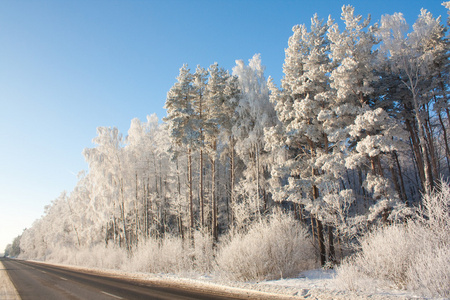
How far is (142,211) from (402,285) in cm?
3613

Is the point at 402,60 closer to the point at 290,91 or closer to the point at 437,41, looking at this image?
the point at 437,41

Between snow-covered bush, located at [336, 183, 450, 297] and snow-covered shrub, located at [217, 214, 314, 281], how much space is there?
367cm

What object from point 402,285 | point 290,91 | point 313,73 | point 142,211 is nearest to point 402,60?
point 313,73

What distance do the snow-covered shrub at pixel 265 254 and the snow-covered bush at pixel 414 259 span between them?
12.0 feet

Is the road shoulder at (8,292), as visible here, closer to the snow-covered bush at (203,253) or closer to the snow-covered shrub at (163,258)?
the snow-covered shrub at (163,258)

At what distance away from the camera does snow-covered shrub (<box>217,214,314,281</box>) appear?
12.5 m

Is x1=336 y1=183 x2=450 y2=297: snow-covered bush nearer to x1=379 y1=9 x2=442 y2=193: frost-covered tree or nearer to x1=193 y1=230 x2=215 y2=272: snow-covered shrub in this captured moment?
x1=193 y1=230 x2=215 y2=272: snow-covered shrub

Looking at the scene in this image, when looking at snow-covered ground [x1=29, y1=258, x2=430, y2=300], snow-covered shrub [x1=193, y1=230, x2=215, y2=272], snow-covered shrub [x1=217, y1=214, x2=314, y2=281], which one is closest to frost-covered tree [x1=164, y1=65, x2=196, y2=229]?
snow-covered shrub [x1=193, y1=230, x2=215, y2=272]

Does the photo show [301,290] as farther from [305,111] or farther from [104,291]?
[305,111]

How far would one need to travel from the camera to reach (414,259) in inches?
332

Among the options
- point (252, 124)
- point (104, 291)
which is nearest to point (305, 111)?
point (252, 124)

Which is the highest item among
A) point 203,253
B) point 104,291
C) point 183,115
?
point 183,115

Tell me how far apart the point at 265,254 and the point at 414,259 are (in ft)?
20.4

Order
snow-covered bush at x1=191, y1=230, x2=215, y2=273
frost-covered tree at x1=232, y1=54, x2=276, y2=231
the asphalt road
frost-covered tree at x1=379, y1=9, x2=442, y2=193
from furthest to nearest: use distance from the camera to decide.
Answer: frost-covered tree at x1=232, y1=54, x2=276, y2=231
frost-covered tree at x1=379, y1=9, x2=442, y2=193
snow-covered bush at x1=191, y1=230, x2=215, y2=273
the asphalt road
